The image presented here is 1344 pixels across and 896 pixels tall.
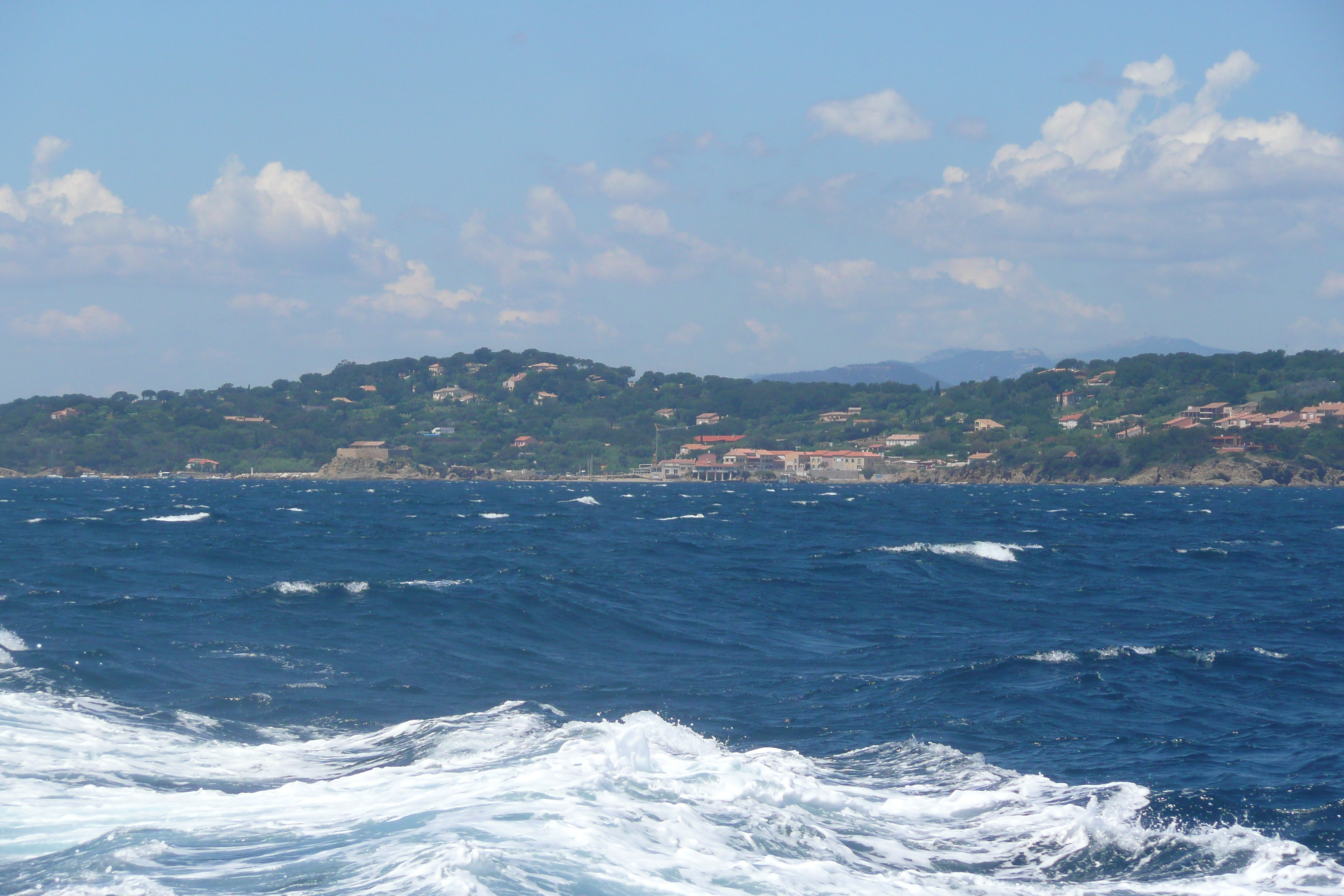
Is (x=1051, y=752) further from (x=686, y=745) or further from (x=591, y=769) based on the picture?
(x=591, y=769)

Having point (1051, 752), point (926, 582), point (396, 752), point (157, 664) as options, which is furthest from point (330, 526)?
point (1051, 752)

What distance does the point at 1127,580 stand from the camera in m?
34.2

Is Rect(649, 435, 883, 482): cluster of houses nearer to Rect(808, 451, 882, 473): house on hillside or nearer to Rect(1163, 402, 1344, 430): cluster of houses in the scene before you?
Rect(808, 451, 882, 473): house on hillside

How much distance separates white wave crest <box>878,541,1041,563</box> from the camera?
136 feet

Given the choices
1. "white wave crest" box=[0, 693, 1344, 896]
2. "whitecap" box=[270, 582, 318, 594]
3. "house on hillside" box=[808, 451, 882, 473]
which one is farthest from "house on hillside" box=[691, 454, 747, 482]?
"white wave crest" box=[0, 693, 1344, 896]

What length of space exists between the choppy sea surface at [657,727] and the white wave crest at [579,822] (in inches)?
1.9

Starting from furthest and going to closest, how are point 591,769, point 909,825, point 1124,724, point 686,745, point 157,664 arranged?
point 157,664, point 1124,724, point 686,745, point 591,769, point 909,825

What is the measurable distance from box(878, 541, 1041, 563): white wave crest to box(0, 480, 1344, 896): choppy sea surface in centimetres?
472

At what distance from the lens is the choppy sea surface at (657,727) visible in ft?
31.3

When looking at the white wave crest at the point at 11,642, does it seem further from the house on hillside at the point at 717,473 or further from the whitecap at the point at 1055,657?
the house on hillside at the point at 717,473

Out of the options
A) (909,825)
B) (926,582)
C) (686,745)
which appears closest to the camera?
(909,825)

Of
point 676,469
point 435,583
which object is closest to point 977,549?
point 435,583

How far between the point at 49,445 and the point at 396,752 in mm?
205230

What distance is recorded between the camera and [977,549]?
4328 centimetres
